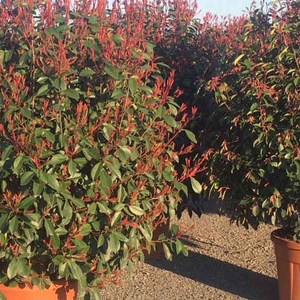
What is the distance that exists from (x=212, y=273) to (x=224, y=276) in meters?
0.12

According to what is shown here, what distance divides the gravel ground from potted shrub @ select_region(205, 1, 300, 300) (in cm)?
48

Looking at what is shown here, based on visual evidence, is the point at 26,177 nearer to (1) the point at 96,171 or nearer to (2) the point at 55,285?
(1) the point at 96,171

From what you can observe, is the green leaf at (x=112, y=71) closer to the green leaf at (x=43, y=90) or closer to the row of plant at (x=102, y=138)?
the row of plant at (x=102, y=138)

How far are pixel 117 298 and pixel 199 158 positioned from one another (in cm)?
129

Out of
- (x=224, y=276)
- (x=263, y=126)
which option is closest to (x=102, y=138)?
(x=263, y=126)

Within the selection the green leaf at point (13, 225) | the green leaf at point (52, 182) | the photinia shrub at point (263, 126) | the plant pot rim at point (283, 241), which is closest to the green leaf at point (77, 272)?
the green leaf at point (13, 225)

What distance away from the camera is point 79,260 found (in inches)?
150

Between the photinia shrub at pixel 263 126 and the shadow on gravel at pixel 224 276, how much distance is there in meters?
0.79

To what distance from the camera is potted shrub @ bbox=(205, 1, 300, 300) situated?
441cm

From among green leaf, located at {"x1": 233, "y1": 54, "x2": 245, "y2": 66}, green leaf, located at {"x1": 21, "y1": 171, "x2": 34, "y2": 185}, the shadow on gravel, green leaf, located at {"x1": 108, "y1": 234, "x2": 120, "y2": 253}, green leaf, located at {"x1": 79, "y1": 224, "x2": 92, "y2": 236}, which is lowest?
the shadow on gravel

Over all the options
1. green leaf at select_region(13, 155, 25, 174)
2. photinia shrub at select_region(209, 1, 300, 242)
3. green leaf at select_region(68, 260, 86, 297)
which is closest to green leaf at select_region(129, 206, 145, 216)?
green leaf at select_region(68, 260, 86, 297)

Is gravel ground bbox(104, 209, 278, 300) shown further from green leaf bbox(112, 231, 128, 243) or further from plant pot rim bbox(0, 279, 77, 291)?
green leaf bbox(112, 231, 128, 243)

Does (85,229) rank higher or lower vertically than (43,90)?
lower

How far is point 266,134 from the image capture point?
443cm
